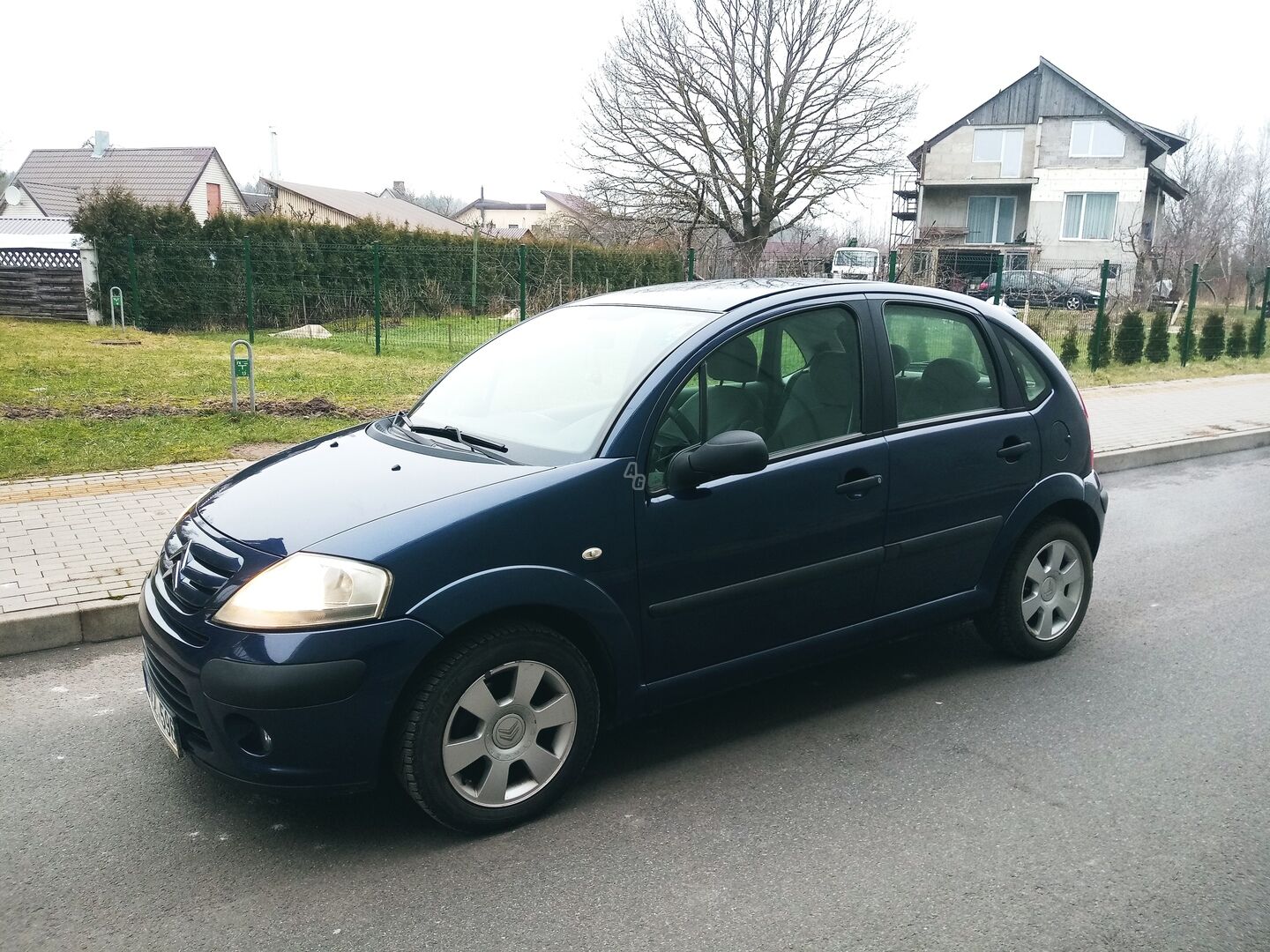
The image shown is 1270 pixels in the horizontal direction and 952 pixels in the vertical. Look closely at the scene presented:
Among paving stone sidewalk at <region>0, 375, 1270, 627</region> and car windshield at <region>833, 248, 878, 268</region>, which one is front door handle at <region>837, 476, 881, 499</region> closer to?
paving stone sidewalk at <region>0, 375, 1270, 627</region>

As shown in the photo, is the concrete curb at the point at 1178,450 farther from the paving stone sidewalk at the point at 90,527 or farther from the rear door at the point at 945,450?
the rear door at the point at 945,450

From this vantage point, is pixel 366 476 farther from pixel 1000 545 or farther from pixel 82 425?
pixel 82 425

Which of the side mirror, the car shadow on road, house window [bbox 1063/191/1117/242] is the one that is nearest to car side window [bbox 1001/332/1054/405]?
the car shadow on road

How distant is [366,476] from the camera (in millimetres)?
3631

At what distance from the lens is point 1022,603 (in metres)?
4.78

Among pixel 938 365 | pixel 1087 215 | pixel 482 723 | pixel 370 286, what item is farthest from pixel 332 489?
pixel 1087 215

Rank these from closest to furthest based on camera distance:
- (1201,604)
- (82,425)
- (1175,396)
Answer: (1201,604) < (82,425) < (1175,396)

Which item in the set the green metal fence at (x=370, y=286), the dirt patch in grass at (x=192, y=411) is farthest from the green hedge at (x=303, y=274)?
the dirt patch in grass at (x=192, y=411)

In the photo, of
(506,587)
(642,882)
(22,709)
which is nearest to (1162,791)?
(642,882)

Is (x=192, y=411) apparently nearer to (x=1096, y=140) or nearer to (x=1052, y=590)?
(x=1052, y=590)

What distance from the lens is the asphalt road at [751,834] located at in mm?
2859

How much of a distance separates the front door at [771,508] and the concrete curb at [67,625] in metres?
2.81

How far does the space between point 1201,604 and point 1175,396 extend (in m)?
10.2

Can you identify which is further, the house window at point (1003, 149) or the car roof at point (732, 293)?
the house window at point (1003, 149)
